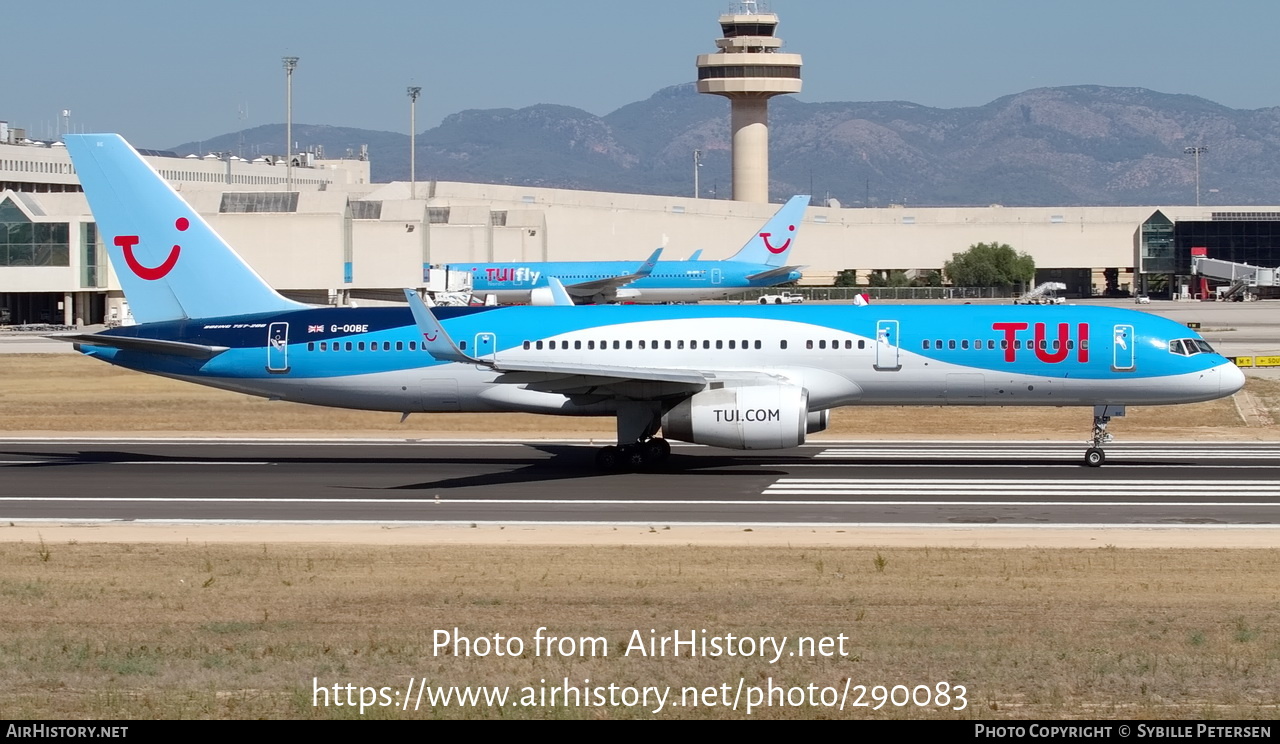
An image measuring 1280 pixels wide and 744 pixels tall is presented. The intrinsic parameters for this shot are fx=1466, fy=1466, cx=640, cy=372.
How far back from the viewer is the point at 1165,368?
33656mm

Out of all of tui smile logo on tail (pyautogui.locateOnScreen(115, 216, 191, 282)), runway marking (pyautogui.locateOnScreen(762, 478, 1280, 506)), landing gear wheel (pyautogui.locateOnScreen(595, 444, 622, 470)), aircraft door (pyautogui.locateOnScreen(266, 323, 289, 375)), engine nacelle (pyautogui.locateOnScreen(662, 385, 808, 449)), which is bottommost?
runway marking (pyautogui.locateOnScreen(762, 478, 1280, 506))

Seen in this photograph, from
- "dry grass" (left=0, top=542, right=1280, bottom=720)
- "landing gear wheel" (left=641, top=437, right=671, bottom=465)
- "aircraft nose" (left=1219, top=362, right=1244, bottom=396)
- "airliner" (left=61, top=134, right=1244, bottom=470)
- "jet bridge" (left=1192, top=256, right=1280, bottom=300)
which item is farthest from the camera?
"jet bridge" (left=1192, top=256, right=1280, bottom=300)

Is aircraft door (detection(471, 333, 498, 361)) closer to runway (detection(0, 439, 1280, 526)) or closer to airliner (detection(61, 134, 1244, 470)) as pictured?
airliner (detection(61, 134, 1244, 470))

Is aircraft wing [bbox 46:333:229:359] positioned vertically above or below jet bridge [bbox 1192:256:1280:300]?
below

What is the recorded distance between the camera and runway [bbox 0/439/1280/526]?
2739 cm

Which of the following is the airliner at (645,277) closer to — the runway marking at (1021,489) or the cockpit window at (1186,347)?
the cockpit window at (1186,347)

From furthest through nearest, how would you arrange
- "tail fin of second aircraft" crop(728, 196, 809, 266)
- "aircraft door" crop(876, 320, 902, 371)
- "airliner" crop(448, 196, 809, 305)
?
1. "tail fin of second aircraft" crop(728, 196, 809, 266)
2. "airliner" crop(448, 196, 809, 305)
3. "aircraft door" crop(876, 320, 902, 371)

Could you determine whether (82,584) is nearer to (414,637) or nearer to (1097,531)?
(414,637)

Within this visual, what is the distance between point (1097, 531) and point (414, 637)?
13483 mm

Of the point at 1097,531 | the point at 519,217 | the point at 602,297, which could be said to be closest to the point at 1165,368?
the point at 1097,531

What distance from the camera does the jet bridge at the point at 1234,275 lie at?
142 meters

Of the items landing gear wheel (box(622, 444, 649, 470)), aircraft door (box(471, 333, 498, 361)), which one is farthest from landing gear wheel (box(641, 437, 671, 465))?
aircraft door (box(471, 333, 498, 361))

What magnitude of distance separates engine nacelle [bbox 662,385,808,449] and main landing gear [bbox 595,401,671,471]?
208 cm

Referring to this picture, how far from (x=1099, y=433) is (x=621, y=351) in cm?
1150
